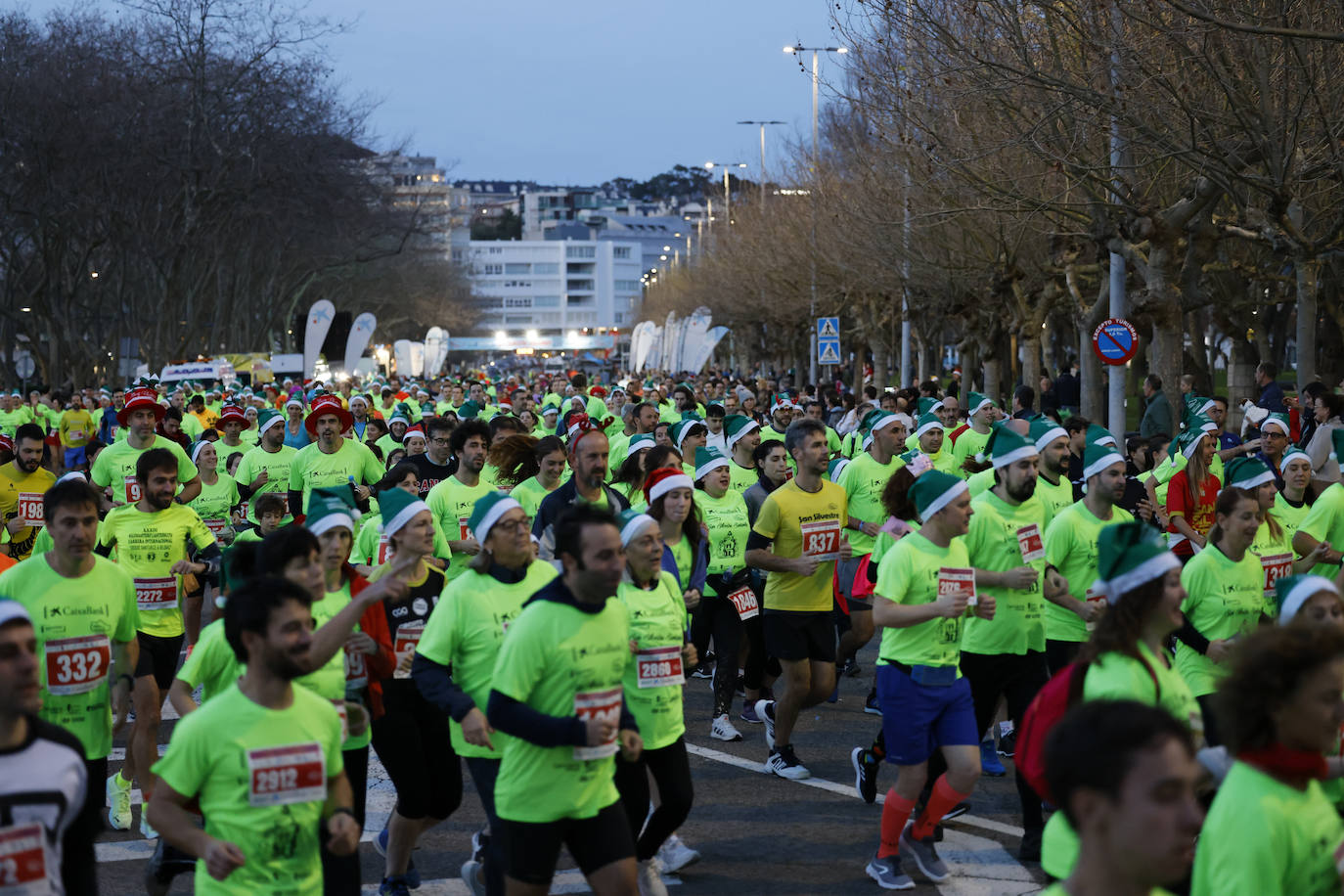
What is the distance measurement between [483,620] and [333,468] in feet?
19.5

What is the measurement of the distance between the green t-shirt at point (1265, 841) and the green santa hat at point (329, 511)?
355cm

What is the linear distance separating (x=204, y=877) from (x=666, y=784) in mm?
2362

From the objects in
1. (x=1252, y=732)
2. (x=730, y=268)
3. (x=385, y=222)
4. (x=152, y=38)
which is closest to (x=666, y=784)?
(x=1252, y=732)

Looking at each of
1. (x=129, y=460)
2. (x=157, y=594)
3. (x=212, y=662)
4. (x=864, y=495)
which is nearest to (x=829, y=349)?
(x=129, y=460)

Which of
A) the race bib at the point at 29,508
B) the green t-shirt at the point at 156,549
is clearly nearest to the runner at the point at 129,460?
the race bib at the point at 29,508

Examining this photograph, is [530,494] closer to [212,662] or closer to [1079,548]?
[1079,548]

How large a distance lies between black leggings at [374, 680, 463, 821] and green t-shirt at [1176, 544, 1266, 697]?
3.01m

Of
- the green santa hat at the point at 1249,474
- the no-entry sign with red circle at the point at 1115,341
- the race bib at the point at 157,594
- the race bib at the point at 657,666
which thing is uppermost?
the no-entry sign with red circle at the point at 1115,341

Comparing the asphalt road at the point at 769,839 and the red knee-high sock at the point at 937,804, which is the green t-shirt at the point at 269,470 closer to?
the asphalt road at the point at 769,839

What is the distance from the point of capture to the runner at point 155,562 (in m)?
8.27

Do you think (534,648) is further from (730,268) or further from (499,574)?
(730,268)

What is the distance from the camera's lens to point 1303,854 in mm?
3629

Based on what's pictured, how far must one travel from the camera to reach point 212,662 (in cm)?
566

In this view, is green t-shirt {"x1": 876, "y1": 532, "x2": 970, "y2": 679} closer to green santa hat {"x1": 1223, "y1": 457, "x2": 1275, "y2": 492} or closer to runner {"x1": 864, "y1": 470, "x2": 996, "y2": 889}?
runner {"x1": 864, "y1": 470, "x2": 996, "y2": 889}
